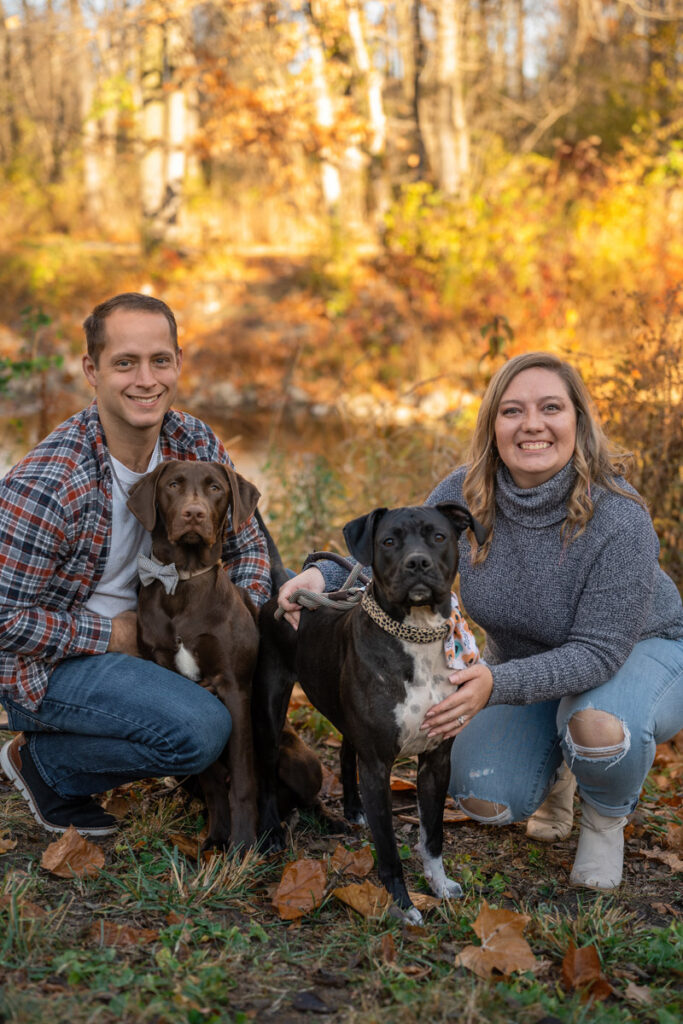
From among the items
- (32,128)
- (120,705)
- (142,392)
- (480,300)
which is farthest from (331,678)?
(32,128)

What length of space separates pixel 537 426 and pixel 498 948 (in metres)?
1.72

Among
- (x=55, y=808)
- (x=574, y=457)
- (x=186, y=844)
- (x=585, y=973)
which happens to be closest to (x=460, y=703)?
(x=585, y=973)

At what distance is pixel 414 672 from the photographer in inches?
120

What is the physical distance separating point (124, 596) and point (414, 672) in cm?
121

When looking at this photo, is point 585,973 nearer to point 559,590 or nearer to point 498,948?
point 498,948

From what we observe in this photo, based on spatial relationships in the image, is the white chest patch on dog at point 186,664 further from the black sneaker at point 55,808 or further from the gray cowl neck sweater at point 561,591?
the gray cowl neck sweater at point 561,591

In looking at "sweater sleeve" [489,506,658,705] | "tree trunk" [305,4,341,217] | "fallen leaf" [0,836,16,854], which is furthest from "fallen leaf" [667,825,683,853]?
Answer: "tree trunk" [305,4,341,217]

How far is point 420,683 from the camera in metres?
3.06

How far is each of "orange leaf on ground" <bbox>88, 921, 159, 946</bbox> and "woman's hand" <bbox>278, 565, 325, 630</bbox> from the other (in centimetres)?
120

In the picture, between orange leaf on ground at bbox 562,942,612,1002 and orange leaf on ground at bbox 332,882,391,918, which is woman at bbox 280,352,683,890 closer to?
orange leaf on ground at bbox 332,882,391,918

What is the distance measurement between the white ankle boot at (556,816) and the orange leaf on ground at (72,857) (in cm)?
169

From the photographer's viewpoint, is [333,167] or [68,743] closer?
[68,743]

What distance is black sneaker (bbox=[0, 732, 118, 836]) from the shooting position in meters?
3.54

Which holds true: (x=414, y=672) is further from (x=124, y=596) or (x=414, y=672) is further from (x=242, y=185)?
(x=242, y=185)
